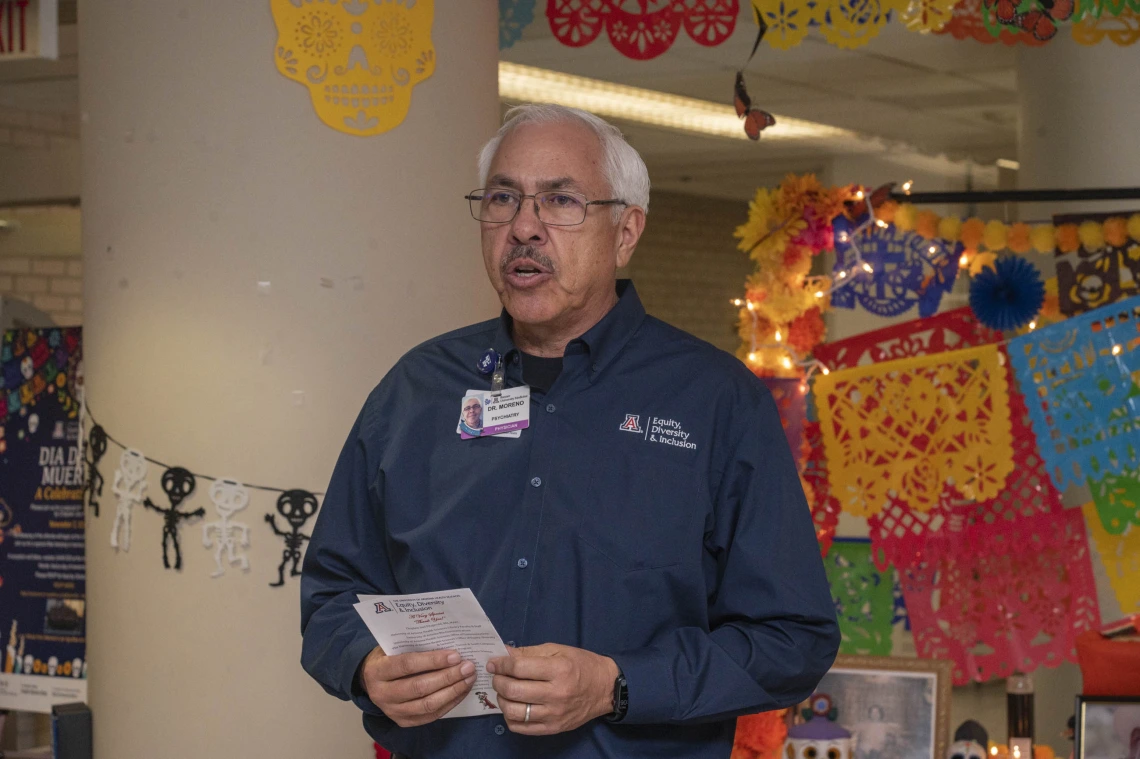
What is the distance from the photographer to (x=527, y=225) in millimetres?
1791

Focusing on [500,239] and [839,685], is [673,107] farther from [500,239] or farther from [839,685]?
[500,239]

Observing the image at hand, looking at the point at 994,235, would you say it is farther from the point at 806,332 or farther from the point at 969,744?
the point at 969,744

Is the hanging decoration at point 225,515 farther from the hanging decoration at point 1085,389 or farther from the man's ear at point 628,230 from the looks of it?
the hanging decoration at point 1085,389

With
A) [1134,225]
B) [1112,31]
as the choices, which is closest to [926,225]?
[1134,225]

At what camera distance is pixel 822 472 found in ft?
10.7

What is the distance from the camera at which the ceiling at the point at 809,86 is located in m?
5.64

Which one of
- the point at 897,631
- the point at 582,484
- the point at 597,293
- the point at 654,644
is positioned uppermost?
the point at 597,293

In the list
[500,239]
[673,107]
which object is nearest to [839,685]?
[500,239]

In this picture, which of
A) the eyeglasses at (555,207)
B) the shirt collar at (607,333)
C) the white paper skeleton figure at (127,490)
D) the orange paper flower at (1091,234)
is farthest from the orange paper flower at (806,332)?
the white paper skeleton figure at (127,490)

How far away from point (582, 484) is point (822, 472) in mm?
1665

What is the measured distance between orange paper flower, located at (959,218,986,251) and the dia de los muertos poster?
2543 mm

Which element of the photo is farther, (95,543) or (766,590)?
(95,543)

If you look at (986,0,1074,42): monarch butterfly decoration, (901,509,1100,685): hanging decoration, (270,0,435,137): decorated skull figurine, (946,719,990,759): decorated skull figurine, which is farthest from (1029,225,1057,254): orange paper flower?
(270,0,435,137): decorated skull figurine

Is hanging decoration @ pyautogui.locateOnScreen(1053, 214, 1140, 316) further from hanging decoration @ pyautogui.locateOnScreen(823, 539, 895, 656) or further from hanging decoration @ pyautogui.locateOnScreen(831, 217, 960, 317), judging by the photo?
hanging decoration @ pyautogui.locateOnScreen(823, 539, 895, 656)
